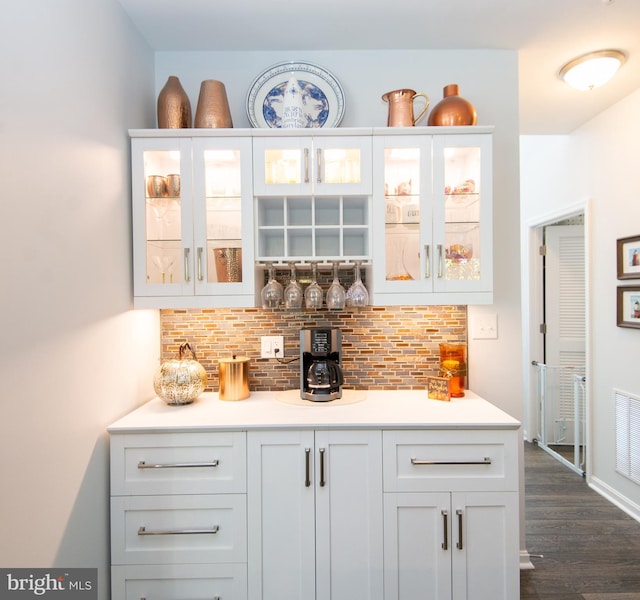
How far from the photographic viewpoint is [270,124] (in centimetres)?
201

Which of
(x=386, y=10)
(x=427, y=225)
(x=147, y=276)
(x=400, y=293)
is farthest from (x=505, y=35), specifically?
(x=147, y=276)

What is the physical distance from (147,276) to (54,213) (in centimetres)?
54

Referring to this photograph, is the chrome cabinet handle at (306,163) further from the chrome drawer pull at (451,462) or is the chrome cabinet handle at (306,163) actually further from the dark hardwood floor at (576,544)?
the dark hardwood floor at (576,544)

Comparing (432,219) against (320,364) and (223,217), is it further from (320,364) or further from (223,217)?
(223,217)

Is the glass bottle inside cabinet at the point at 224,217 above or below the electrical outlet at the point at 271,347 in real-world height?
above

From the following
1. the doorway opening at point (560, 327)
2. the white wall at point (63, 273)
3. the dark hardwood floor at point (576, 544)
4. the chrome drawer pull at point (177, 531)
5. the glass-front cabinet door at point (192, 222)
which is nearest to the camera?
the white wall at point (63, 273)

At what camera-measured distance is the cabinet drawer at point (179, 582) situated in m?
1.55

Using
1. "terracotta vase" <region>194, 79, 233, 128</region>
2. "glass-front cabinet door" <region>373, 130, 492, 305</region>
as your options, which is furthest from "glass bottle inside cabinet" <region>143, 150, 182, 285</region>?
"glass-front cabinet door" <region>373, 130, 492, 305</region>

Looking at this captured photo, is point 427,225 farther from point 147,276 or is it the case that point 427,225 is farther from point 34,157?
point 34,157

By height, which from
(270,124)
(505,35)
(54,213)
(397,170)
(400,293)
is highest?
(505,35)

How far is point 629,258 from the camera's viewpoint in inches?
98.3

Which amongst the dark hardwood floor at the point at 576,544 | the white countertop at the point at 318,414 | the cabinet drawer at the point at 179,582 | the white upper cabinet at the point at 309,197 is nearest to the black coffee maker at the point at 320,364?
the white countertop at the point at 318,414

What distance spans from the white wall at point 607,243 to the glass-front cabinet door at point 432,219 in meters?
1.42

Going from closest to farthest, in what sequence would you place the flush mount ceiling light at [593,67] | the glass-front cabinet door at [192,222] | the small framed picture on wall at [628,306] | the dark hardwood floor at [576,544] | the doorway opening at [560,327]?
1. the glass-front cabinet door at [192,222]
2. the dark hardwood floor at [576,544]
3. the flush mount ceiling light at [593,67]
4. the small framed picture on wall at [628,306]
5. the doorway opening at [560,327]
